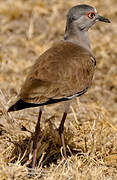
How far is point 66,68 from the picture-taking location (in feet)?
11.4

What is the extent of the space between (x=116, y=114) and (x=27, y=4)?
94.2 inches

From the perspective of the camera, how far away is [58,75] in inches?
134

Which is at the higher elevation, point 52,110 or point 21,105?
point 21,105

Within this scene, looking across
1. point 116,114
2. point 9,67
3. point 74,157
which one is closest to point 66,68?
point 74,157

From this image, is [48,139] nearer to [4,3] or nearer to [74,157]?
[74,157]

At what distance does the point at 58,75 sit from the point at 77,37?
0.72 meters

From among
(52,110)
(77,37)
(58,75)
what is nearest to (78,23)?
(77,37)

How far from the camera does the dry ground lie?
3.59 meters

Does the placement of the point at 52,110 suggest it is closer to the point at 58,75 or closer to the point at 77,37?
the point at 77,37

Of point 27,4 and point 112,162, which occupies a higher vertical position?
point 27,4

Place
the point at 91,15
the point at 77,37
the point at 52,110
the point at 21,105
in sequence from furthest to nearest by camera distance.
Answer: the point at 52,110 → the point at 91,15 → the point at 77,37 → the point at 21,105

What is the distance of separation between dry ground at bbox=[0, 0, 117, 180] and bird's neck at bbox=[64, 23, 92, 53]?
68 cm

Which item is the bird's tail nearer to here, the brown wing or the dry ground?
the brown wing

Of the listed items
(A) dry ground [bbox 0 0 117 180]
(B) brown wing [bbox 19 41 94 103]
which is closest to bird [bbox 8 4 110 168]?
(B) brown wing [bbox 19 41 94 103]
